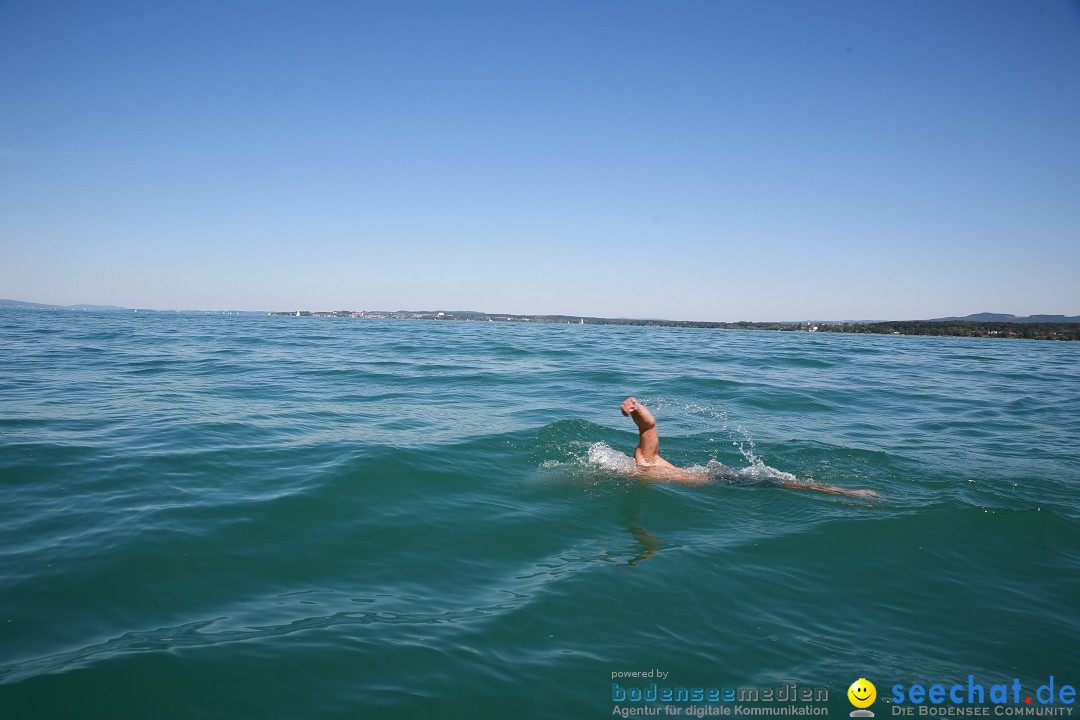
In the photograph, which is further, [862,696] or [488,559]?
[488,559]

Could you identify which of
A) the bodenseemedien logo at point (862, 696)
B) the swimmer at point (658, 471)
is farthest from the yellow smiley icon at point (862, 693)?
the swimmer at point (658, 471)

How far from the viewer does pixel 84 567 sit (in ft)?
17.0

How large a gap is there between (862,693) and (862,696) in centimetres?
2

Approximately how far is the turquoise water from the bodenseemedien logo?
2.7 inches

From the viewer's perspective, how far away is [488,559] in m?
5.79

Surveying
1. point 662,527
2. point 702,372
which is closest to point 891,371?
point 702,372

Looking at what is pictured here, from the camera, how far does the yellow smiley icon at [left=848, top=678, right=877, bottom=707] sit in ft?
12.5

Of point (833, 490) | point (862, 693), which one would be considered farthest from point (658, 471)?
point (862, 693)

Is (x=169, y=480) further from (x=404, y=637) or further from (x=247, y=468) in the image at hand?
Answer: (x=404, y=637)

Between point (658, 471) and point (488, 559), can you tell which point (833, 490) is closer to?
point (658, 471)

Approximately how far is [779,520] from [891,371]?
19003mm

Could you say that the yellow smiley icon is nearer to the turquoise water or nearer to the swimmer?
the turquoise water

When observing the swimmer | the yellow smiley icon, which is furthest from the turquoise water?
the swimmer

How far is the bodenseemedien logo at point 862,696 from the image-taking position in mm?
3754
